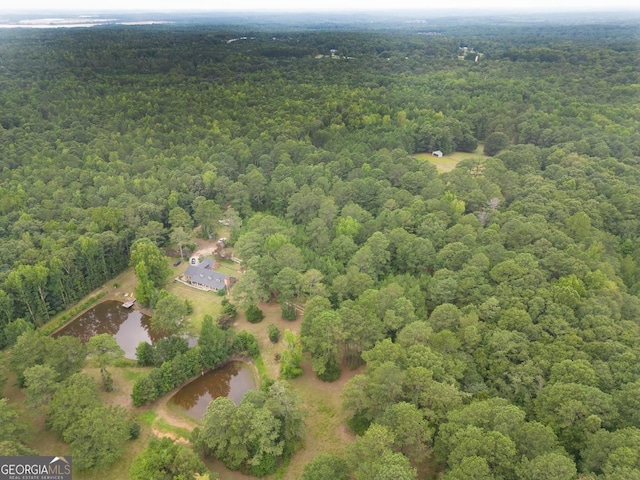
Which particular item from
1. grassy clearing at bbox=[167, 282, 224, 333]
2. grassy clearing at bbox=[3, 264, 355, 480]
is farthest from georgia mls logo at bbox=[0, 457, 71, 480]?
grassy clearing at bbox=[167, 282, 224, 333]

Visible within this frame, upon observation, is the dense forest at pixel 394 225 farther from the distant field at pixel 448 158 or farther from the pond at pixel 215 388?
the pond at pixel 215 388

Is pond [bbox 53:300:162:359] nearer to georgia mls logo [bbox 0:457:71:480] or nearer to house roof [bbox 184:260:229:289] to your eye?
house roof [bbox 184:260:229:289]

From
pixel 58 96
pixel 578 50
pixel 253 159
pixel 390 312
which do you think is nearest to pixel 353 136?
pixel 253 159

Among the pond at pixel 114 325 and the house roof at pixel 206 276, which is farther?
the house roof at pixel 206 276

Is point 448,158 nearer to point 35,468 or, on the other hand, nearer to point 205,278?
point 205,278

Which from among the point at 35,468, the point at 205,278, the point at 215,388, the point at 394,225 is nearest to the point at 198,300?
the point at 205,278

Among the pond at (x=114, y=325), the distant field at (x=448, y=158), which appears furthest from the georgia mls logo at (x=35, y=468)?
the distant field at (x=448, y=158)
